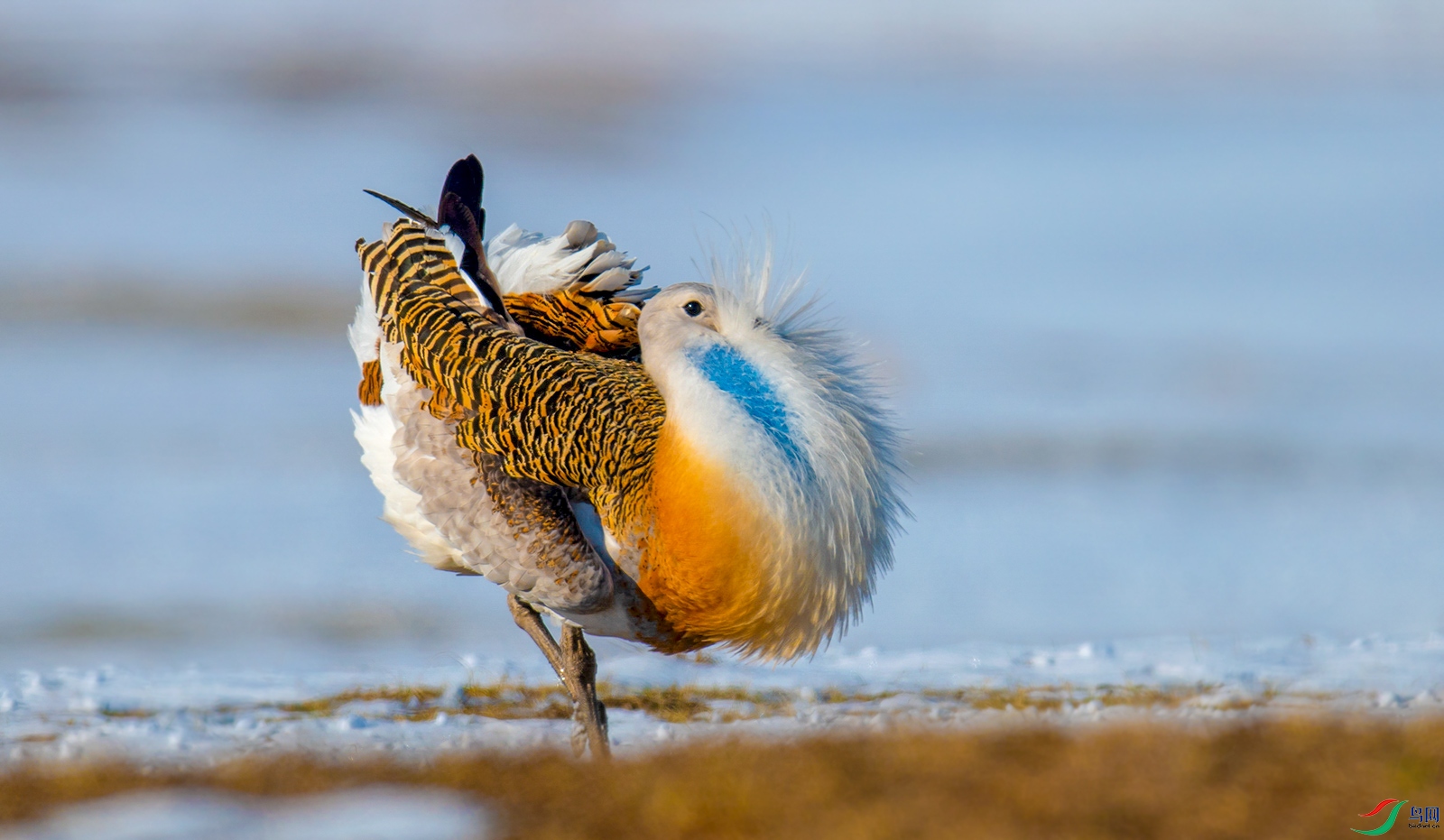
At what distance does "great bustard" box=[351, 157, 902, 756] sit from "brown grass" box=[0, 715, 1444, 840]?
0.63 meters

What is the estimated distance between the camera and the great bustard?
12.6 ft

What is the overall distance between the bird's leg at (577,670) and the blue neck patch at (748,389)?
98 cm

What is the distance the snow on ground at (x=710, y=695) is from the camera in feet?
13.3

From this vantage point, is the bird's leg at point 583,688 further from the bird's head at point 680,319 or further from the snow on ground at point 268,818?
the snow on ground at point 268,818

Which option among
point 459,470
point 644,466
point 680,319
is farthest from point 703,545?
point 459,470

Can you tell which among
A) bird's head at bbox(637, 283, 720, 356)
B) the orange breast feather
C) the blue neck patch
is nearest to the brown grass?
the orange breast feather

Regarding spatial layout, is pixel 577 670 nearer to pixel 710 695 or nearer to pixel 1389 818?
pixel 710 695

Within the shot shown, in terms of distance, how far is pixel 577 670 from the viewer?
440 cm

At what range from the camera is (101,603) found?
20.4 feet

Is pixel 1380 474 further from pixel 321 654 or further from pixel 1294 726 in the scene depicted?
pixel 321 654

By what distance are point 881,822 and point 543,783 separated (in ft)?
2.89

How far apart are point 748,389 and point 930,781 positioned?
1.40 meters

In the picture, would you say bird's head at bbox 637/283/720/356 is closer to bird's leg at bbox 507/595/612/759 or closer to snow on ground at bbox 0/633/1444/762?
bird's leg at bbox 507/595/612/759

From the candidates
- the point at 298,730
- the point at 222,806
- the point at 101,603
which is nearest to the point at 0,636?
the point at 101,603
